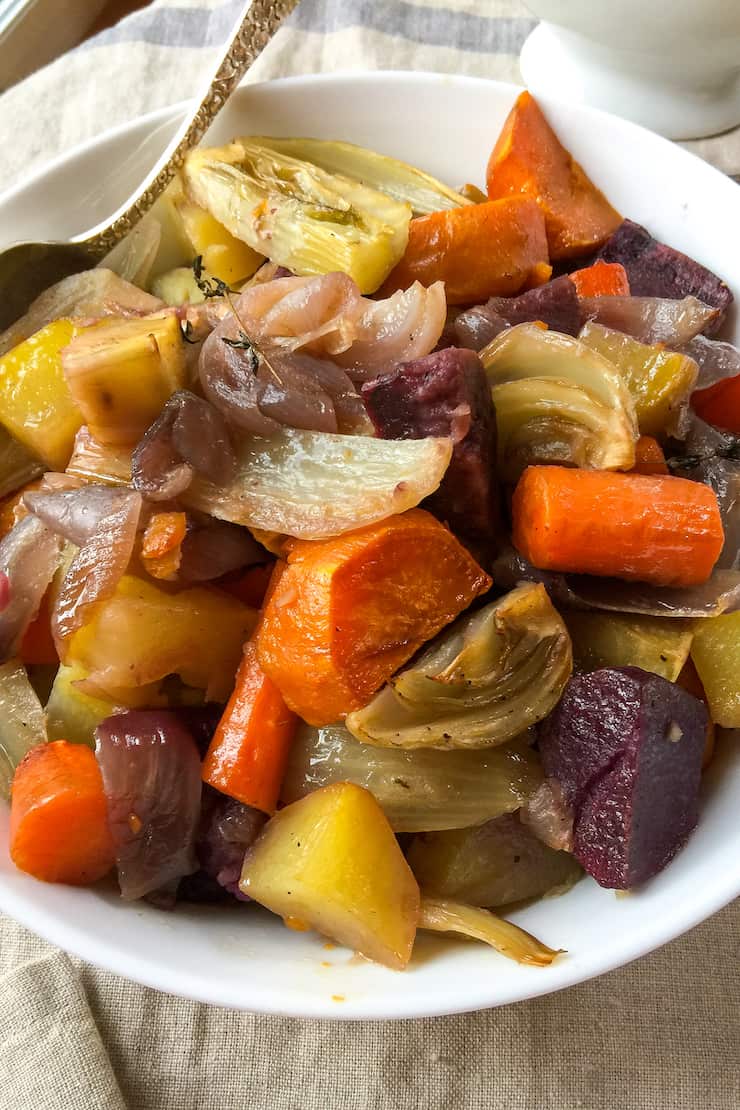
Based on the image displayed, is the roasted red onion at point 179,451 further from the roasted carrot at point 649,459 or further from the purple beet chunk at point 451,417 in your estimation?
the roasted carrot at point 649,459

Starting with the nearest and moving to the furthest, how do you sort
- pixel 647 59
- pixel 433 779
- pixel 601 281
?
pixel 433 779 → pixel 601 281 → pixel 647 59

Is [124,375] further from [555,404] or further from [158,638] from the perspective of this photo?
[555,404]

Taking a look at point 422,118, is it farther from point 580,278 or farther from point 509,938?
point 509,938

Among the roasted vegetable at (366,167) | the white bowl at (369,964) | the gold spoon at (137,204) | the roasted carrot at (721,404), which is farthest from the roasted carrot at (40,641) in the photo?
the roasted carrot at (721,404)

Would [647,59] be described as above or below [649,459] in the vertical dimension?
above

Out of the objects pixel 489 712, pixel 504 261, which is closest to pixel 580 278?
pixel 504 261

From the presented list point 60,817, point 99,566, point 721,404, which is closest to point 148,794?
point 60,817
